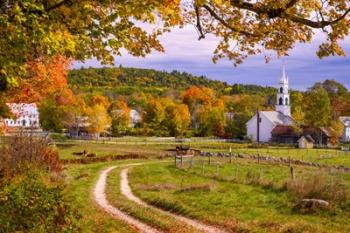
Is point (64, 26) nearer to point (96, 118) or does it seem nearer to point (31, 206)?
point (31, 206)

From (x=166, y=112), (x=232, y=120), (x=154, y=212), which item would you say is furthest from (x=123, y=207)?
(x=232, y=120)

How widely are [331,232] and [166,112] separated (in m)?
91.6

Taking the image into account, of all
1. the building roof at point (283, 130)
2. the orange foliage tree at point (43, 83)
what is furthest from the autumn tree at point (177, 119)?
the orange foliage tree at point (43, 83)

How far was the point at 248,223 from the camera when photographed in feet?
59.2

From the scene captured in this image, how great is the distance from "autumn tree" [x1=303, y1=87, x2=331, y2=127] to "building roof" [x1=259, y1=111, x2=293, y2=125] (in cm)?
768

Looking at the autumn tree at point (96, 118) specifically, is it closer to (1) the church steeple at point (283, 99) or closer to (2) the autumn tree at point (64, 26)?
(1) the church steeple at point (283, 99)

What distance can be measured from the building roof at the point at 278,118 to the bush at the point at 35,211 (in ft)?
317

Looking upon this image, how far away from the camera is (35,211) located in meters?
14.7

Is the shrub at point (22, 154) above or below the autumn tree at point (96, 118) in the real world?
below

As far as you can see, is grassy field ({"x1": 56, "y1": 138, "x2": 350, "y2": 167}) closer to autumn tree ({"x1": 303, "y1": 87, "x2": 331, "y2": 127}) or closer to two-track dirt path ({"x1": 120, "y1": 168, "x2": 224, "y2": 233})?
autumn tree ({"x1": 303, "y1": 87, "x2": 331, "y2": 127})

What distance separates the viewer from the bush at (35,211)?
535 inches

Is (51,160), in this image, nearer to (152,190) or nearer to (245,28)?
(152,190)

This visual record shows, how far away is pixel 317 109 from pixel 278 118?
12463mm

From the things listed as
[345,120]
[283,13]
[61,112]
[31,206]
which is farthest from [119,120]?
[283,13]
